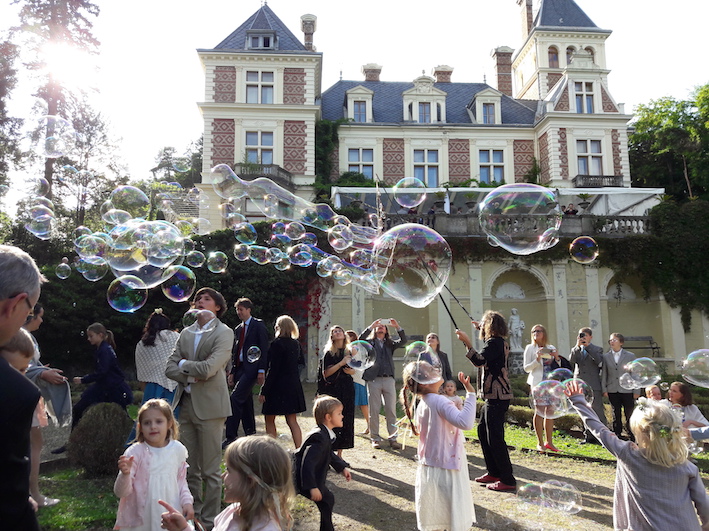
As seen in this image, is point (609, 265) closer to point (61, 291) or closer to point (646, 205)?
point (646, 205)

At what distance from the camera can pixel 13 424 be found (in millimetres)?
1775

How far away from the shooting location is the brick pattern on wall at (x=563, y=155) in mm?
28391

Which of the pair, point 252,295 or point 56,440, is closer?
point 56,440

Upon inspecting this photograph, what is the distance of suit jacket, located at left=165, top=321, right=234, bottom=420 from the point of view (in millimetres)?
4859

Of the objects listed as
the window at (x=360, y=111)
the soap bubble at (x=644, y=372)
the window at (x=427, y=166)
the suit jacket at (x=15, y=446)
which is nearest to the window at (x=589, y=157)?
the window at (x=427, y=166)

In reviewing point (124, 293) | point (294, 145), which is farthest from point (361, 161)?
point (124, 293)

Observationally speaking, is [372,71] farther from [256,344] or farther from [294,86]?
[256,344]

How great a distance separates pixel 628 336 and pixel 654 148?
16.8 metres

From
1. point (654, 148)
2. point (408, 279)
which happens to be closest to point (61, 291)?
point (408, 279)

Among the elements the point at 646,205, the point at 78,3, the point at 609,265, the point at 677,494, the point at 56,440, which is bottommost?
the point at 56,440

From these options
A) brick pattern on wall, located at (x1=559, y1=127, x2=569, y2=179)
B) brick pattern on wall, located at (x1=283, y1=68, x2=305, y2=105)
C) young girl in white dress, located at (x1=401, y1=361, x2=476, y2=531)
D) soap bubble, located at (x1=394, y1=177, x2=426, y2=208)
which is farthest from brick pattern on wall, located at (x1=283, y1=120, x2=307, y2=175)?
young girl in white dress, located at (x1=401, y1=361, x2=476, y2=531)

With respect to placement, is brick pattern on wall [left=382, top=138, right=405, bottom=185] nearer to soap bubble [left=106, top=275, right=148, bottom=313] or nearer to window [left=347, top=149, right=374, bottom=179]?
window [left=347, top=149, right=374, bottom=179]

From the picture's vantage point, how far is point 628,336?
2141cm

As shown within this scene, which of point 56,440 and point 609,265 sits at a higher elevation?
point 609,265
